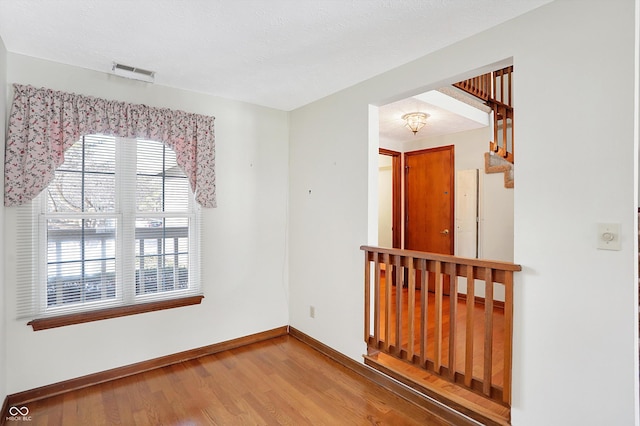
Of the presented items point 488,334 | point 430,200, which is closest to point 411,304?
point 488,334

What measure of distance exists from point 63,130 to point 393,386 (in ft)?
9.99

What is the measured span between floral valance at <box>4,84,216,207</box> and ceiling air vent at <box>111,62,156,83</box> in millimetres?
220

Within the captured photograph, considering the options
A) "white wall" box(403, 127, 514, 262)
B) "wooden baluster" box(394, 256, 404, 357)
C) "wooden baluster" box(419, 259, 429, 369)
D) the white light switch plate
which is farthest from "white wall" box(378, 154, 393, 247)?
the white light switch plate

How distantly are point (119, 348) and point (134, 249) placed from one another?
79cm

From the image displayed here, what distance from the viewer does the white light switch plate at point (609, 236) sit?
59.7 inches

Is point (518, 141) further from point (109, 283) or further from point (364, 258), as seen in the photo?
point (109, 283)

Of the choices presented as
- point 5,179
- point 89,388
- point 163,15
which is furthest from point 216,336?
point 163,15

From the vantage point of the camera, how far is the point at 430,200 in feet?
16.6

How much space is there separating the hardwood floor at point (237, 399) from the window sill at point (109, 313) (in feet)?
1.66

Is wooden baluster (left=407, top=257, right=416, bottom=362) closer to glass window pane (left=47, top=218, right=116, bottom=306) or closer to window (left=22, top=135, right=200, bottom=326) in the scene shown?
window (left=22, top=135, right=200, bottom=326)

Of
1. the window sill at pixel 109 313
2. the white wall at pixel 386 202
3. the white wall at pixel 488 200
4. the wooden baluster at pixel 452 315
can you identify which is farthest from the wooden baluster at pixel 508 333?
the white wall at pixel 386 202

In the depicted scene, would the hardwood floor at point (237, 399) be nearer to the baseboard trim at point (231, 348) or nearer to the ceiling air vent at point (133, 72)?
the baseboard trim at point (231, 348)

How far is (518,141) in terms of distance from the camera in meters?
1.87

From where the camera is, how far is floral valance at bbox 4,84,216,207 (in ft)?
7.48
